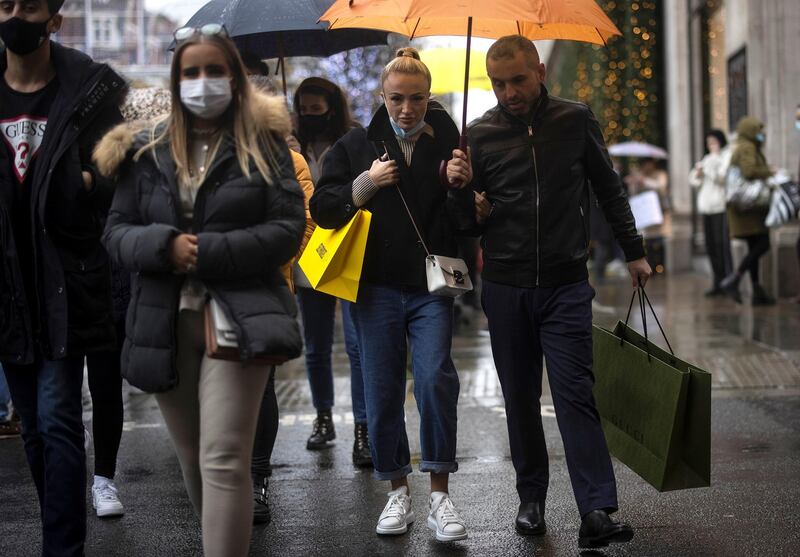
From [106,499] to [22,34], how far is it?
2.23 meters

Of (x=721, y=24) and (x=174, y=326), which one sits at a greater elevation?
(x=721, y=24)

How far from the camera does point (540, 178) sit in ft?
17.0

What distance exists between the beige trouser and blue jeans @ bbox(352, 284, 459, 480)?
51.0 inches

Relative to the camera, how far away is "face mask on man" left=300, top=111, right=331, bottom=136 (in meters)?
6.77

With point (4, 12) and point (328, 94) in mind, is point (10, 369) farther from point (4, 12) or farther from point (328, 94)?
point (328, 94)

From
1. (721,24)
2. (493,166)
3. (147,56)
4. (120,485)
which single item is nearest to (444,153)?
(493,166)

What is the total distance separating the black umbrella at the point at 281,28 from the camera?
662cm

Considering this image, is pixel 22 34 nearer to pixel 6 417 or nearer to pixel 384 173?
pixel 384 173

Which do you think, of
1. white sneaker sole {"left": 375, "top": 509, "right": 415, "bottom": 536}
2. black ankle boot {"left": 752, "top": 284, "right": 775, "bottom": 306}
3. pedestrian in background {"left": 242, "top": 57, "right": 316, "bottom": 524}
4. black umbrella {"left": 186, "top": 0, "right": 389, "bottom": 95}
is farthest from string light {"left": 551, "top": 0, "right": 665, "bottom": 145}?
white sneaker sole {"left": 375, "top": 509, "right": 415, "bottom": 536}

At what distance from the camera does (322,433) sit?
7297 millimetres

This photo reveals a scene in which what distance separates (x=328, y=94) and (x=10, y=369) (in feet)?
8.71

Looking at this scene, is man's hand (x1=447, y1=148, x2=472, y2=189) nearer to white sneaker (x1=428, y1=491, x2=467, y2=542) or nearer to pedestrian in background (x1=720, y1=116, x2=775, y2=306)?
white sneaker (x1=428, y1=491, x2=467, y2=542)

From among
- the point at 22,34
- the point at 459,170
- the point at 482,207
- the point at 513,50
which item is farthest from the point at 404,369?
the point at 22,34

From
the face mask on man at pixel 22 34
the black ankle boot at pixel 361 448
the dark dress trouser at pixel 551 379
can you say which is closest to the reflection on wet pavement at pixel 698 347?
the black ankle boot at pixel 361 448
